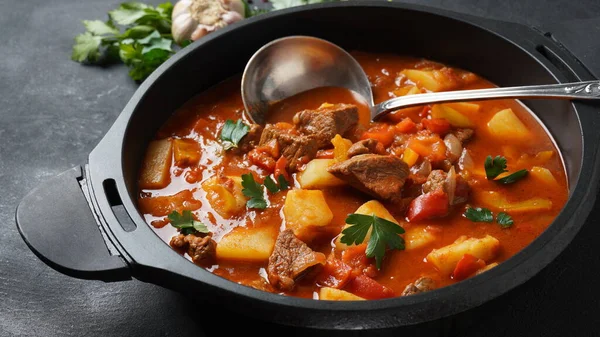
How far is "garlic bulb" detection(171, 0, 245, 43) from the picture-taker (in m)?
5.10

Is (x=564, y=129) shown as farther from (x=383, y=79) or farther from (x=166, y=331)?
(x=166, y=331)

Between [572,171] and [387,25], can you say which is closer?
[572,171]

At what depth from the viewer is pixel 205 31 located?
5.09 meters

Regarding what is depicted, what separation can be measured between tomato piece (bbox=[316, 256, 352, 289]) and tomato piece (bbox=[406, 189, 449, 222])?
0.51m

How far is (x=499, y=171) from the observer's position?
389cm

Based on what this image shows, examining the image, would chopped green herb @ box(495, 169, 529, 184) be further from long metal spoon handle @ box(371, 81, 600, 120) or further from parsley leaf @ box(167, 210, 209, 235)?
parsley leaf @ box(167, 210, 209, 235)

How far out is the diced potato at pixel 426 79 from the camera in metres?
4.57

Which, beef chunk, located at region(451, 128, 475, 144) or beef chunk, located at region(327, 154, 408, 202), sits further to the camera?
beef chunk, located at region(451, 128, 475, 144)

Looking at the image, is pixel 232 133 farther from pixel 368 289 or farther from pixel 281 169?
pixel 368 289

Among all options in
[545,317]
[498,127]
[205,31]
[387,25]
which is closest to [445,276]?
[545,317]

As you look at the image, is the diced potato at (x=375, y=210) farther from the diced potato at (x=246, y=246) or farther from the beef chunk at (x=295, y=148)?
the beef chunk at (x=295, y=148)

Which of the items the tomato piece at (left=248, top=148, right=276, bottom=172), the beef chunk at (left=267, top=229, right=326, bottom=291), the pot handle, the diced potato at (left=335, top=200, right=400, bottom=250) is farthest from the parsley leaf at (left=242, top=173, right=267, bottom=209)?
the pot handle

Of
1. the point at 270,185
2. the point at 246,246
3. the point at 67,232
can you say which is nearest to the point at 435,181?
the point at 270,185

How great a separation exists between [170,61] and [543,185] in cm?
227
